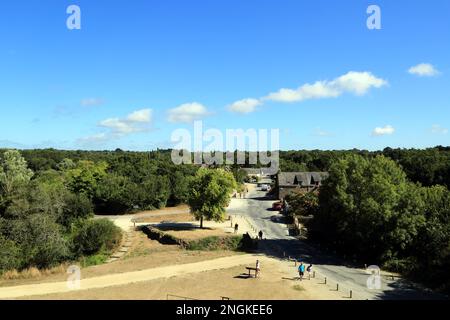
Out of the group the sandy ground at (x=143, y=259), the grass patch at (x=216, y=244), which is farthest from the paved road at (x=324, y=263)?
the sandy ground at (x=143, y=259)

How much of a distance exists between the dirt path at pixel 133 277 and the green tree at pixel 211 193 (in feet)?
27.4

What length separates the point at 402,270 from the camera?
32.4 m

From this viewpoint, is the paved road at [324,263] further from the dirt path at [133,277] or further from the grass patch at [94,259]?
the grass patch at [94,259]

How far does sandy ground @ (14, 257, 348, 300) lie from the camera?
25.9 meters

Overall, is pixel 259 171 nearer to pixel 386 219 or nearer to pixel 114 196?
pixel 114 196

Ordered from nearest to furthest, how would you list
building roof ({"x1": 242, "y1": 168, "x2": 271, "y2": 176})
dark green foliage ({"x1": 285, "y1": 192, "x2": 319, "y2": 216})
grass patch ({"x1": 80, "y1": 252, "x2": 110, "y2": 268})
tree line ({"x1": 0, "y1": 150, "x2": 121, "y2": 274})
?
tree line ({"x1": 0, "y1": 150, "x2": 121, "y2": 274}) < grass patch ({"x1": 80, "y1": 252, "x2": 110, "y2": 268}) < dark green foliage ({"x1": 285, "y1": 192, "x2": 319, "y2": 216}) < building roof ({"x1": 242, "y1": 168, "x2": 271, "y2": 176})

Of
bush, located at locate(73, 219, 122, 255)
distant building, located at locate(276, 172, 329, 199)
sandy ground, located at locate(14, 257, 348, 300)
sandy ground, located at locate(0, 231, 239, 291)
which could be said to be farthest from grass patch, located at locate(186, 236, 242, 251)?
distant building, located at locate(276, 172, 329, 199)

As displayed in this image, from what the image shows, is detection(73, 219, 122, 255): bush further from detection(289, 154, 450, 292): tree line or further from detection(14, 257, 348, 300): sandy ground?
detection(289, 154, 450, 292): tree line

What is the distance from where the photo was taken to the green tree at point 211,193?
43906mm

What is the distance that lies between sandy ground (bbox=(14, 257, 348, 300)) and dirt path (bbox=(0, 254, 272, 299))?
0.93 meters

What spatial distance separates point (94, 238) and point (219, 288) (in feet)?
59.5
